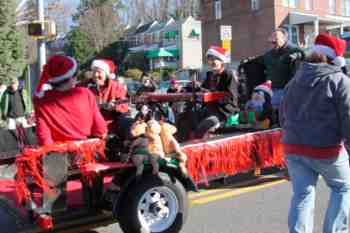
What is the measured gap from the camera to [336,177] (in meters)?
4.15

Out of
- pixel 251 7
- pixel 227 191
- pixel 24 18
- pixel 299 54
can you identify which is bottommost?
pixel 227 191

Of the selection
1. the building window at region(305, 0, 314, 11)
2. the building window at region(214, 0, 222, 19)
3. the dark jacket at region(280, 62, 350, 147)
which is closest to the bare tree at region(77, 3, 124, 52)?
the building window at region(214, 0, 222, 19)

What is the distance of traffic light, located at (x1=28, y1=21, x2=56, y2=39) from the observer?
46.7 feet

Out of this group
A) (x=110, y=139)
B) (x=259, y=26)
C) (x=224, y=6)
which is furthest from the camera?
(x=224, y=6)

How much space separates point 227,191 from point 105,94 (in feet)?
6.45

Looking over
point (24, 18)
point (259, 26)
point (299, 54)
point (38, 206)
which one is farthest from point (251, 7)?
point (38, 206)

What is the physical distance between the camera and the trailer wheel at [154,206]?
4.99 metres

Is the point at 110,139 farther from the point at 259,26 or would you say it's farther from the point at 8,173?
the point at 259,26

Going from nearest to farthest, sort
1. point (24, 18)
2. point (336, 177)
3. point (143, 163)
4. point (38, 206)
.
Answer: point (336, 177)
point (38, 206)
point (143, 163)
point (24, 18)

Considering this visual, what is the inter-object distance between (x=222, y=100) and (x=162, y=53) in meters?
47.0

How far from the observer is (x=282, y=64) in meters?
7.80

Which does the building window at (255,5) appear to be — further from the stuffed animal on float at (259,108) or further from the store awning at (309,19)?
the stuffed animal on float at (259,108)

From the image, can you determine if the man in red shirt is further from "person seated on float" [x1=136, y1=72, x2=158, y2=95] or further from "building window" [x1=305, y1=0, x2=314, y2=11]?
"building window" [x1=305, y1=0, x2=314, y2=11]

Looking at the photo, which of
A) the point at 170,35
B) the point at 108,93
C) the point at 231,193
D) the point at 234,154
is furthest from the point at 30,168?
the point at 170,35
